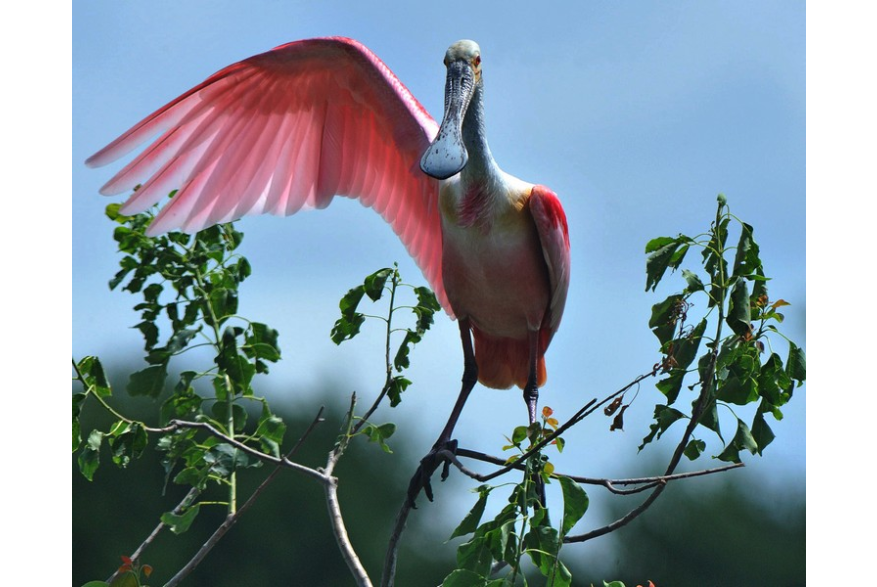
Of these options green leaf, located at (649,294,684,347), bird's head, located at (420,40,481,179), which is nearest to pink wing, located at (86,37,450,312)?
bird's head, located at (420,40,481,179)

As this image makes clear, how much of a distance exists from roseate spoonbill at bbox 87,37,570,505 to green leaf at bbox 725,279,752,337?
2.90 ft

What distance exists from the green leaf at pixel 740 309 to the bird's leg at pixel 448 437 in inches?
36.2

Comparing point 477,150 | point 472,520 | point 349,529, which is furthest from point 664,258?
point 349,529

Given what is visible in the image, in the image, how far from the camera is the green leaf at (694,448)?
2478mm

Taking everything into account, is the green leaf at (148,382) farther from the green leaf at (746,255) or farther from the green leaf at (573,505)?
the green leaf at (746,255)

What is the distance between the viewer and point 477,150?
3.26 m

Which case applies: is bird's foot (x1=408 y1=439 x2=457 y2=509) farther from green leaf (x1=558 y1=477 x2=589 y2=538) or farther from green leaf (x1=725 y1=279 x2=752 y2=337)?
green leaf (x1=725 y1=279 x2=752 y2=337)

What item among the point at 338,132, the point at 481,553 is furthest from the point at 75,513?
the point at 481,553

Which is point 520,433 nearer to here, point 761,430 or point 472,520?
point 472,520

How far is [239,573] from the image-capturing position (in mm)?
16703

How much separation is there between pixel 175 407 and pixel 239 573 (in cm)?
1452

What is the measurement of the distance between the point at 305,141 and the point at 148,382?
128 centimetres

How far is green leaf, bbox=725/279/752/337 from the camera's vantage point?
92.1 inches

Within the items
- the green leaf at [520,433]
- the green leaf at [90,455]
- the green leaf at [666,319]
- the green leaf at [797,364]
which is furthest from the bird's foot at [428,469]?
the green leaf at [797,364]
